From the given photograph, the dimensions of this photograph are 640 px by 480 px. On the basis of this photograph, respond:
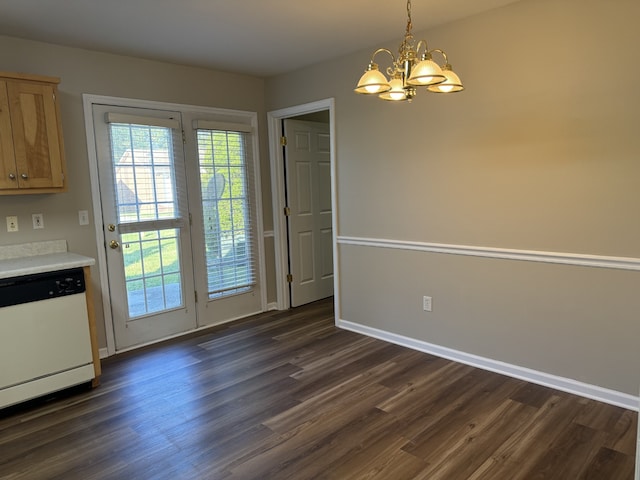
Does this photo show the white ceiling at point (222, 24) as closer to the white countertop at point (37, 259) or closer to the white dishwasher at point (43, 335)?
the white countertop at point (37, 259)

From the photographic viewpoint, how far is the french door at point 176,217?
3559mm

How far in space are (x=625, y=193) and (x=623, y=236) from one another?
0.25 metres

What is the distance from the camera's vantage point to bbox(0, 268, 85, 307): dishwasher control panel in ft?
8.40

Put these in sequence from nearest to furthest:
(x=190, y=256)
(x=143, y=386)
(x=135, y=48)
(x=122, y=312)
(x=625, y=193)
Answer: (x=625, y=193)
(x=143, y=386)
(x=135, y=48)
(x=122, y=312)
(x=190, y=256)

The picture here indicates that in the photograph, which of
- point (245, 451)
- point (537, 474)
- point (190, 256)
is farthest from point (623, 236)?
point (190, 256)

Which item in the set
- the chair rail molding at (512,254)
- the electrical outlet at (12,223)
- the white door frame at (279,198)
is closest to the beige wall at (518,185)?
the chair rail molding at (512,254)

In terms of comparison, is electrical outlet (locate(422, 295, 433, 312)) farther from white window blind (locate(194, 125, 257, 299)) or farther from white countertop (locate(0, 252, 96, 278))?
white countertop (locate(0, 252, 96, 278))

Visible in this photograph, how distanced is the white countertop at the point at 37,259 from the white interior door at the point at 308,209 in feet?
7.23

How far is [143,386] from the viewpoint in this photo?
3037 millimetres

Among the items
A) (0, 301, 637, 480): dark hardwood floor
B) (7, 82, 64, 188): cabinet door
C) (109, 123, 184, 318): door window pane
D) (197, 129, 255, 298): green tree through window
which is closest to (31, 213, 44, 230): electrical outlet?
(7, 82, 64, 188): cabinet door

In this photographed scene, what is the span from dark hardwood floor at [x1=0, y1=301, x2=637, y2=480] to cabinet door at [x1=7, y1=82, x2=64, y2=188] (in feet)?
5.00

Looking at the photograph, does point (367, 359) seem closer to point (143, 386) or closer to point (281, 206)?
point (143, 386)

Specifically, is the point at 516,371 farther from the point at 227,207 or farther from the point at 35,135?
the point at 35,135

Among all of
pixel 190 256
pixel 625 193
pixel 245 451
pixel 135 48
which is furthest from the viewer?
pixel 190 256
